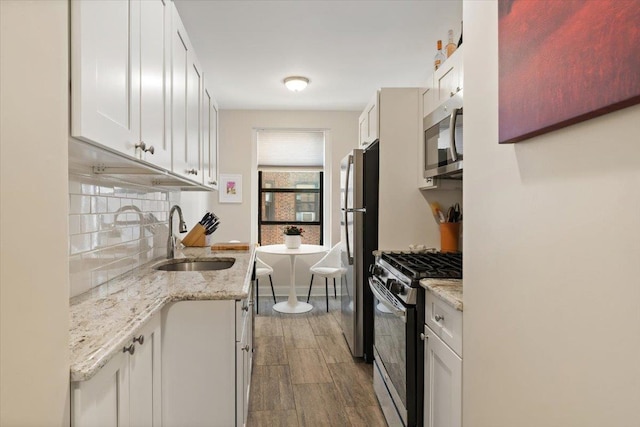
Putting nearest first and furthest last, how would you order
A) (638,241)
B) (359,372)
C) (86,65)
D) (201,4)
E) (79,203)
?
1. (638,241)
2. (86,65)
3. (79,203)
4. (201,4)
5. (359,372)

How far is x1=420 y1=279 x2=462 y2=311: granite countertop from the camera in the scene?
4.85ft

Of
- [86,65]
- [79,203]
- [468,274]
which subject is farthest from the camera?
[79,203]

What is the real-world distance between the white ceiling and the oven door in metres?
1.91

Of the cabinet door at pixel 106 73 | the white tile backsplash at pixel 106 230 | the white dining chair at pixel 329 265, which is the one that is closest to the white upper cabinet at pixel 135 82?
the cabinet door at pixel 106 73

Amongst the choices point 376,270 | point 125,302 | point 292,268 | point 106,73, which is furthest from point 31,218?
point 292,268

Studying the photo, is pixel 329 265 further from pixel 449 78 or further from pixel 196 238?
pixel 449 78

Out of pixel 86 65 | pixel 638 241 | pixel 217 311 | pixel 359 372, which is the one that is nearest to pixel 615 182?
pixel 638 241

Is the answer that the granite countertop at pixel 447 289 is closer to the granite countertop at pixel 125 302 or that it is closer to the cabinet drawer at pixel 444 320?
the cabinet drawer at pixel 444 320

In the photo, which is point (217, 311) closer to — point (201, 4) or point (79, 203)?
point (79, 203)

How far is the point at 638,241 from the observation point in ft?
2.20

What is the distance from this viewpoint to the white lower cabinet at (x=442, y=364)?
1.46 m

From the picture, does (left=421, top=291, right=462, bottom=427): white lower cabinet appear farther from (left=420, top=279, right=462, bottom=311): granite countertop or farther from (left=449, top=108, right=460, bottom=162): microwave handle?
(left=449, top=108, right=460, bottom=162): microwave handle

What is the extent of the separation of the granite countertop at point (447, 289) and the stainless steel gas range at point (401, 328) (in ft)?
0.18

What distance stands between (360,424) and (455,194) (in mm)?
1723
